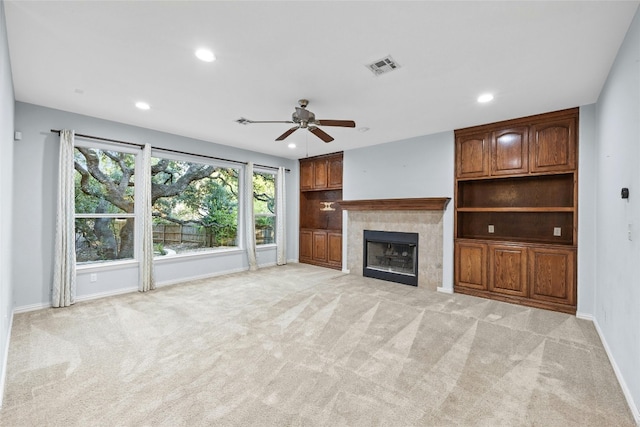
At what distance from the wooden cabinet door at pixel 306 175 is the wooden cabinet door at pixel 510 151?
3.90 meters

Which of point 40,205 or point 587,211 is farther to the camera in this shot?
point 40,205

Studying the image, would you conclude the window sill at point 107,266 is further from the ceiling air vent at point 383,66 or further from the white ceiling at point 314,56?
the ceiling air vent at point 383,66

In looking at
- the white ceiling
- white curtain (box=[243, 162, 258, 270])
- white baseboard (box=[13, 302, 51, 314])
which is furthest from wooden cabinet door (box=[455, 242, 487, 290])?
white baseboard (box=[13, 302, 51, 314])

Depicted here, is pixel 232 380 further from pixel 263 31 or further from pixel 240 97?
pixel 240 97

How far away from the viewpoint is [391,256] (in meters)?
5.68

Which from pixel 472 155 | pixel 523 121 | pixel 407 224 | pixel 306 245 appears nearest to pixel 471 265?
pixel 407 224

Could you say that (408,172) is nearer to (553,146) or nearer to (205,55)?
(553,146)

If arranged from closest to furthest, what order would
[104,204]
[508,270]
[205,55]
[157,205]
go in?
[205,55] < [508,270] < [104,204] < [157,205]

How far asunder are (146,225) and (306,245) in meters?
3.56

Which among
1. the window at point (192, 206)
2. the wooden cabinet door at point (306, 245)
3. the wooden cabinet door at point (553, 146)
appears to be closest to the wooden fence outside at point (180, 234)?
the window at point (192, 206)

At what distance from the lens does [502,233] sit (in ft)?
15.4

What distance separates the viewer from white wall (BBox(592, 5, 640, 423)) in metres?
1.98

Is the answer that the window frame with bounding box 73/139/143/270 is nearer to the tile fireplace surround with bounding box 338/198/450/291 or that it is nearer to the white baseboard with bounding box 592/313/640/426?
the tile fireplace surround with bounding box 338/198/450/291

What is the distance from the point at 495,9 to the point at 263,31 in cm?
162
